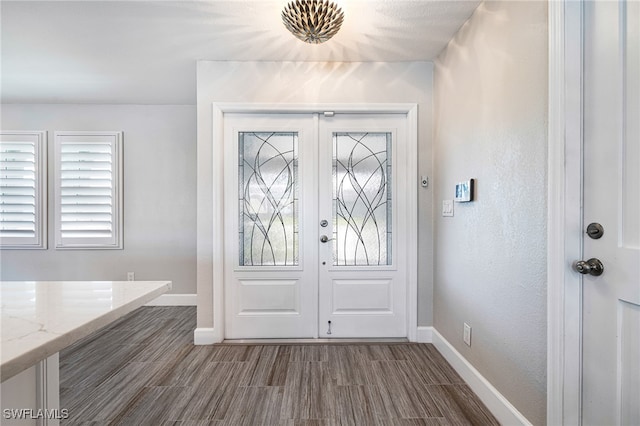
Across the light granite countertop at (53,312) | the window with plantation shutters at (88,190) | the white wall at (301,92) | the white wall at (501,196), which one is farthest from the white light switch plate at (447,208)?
the window with plantation shutters at (88,190)

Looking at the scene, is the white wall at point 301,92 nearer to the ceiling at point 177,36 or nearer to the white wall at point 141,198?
the ceiling at point 177,36

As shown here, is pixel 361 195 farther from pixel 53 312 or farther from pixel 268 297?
pixel 53 312

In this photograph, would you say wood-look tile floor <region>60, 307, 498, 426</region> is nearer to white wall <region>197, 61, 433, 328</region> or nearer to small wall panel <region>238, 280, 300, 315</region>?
small wall panel <region>238, 280, 300, 315</region>

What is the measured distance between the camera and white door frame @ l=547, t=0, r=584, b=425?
122cm

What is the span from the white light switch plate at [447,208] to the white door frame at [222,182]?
0.25 metres

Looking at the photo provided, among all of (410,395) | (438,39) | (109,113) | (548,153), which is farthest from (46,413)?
(109,113)

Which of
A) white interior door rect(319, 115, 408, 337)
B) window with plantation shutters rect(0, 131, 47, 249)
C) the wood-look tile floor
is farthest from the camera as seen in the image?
window with plantation shutters rect(0, 131, 47, 249)

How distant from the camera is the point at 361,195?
260cm

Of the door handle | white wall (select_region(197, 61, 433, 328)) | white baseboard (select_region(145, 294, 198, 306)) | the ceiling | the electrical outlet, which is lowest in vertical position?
white baseboard (select_region(145, 294, 198, 306))

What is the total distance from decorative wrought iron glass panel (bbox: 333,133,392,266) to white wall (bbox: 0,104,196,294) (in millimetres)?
1953

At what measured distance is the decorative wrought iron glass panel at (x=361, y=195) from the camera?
2596 millimetres

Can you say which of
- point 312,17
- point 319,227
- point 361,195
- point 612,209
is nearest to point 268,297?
point 319,227

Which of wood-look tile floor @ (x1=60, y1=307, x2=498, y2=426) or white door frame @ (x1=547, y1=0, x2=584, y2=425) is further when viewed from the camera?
wood-look tile floor @ (x1=60, y1=307, x2=498, y2=426)

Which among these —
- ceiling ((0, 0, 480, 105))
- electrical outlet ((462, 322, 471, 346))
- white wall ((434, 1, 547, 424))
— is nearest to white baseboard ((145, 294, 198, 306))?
ceiling ((0, 0, 480, 105))
